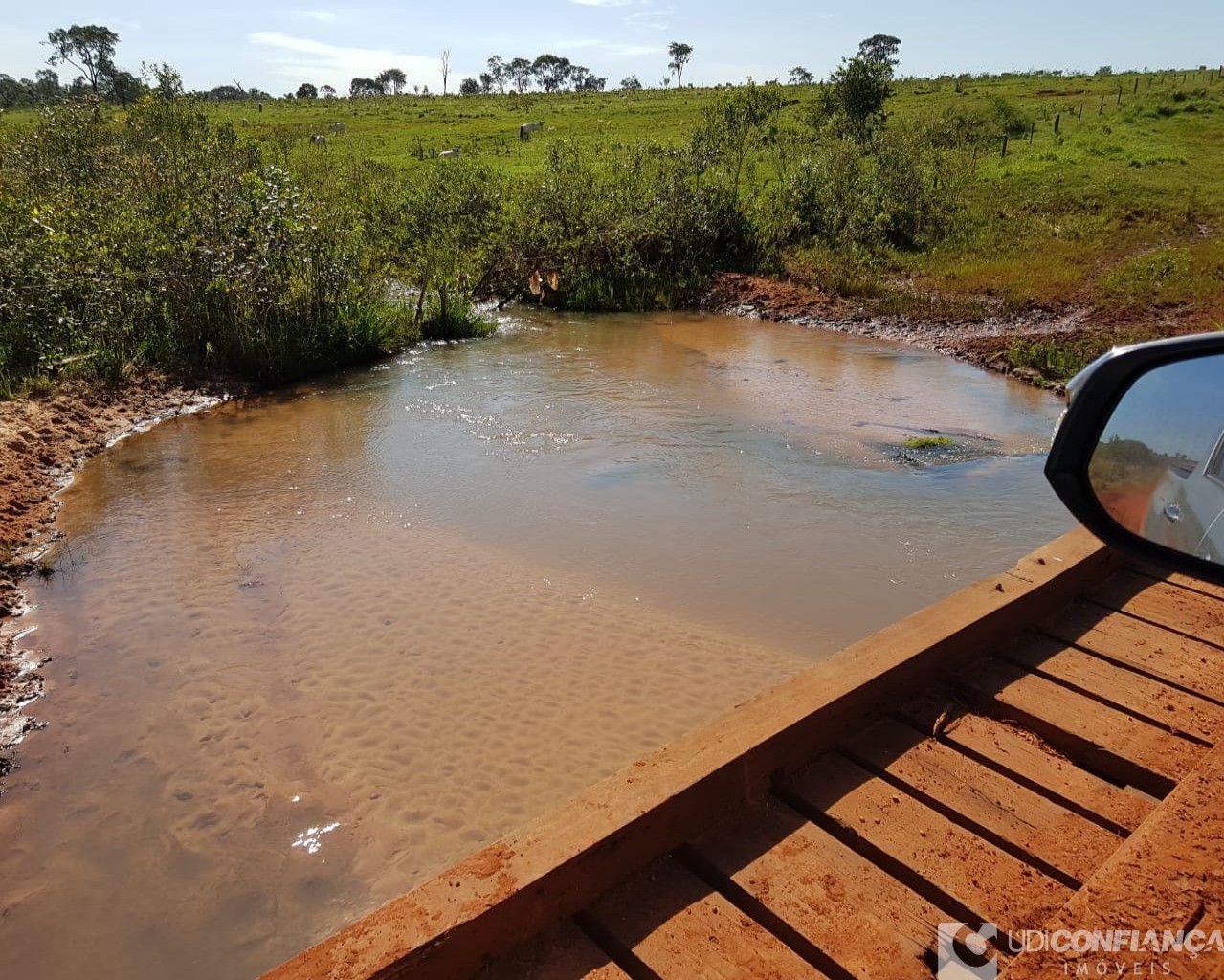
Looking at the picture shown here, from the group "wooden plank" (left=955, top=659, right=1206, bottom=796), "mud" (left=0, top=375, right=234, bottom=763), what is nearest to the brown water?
"mud" (left=0, top=375, right=234, bottom=763)

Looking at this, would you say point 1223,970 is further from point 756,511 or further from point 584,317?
point 584,317

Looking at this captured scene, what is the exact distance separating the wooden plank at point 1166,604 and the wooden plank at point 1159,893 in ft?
5.24

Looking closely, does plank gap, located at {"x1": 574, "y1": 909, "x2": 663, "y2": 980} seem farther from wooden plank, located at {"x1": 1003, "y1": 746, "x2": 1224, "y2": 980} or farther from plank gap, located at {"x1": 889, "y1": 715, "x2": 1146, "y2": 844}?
plank gap, located at {"x1": 889, "y1": 715, "x2": 1146, "y2": 844}

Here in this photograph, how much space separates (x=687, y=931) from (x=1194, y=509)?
1380 mm

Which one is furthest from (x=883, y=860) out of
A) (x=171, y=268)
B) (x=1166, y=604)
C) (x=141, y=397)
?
(x=171, y=268)

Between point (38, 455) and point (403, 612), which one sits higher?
point (38, 455)

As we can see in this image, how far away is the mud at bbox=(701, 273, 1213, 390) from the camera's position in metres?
13.3

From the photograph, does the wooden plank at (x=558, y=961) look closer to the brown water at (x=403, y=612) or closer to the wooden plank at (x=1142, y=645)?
the brown water at (x=403, y=612)

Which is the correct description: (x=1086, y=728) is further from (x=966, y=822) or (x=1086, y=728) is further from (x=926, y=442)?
(x=926, y=442)

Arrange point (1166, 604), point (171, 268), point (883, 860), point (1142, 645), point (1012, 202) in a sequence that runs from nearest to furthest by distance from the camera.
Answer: point (883, 860), point (1142, 645), point (1166, 604), point (171, 268), point (1012, 202)

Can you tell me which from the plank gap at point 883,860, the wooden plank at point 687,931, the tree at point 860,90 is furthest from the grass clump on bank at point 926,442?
the tree at point 860,90

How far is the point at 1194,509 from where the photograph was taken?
171 cm

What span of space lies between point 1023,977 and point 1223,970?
0.31 meters

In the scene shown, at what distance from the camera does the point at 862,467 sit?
28.3ft
